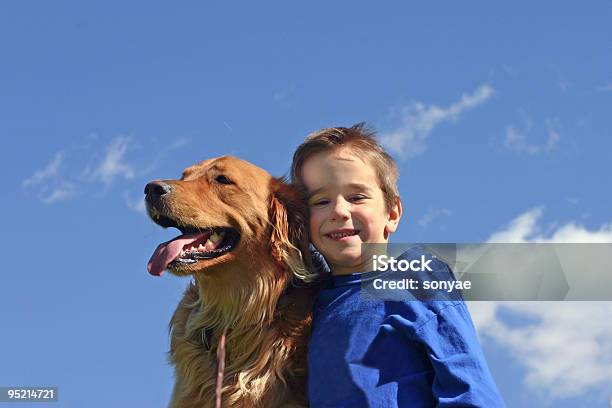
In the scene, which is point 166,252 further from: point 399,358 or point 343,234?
point 399,358

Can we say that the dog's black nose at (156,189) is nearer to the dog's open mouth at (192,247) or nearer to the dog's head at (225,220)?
the dog's head at (225,220)

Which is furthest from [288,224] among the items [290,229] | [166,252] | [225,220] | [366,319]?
[366,319]

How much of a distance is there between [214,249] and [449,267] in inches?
62.0

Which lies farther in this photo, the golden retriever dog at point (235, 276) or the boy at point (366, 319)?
the golden retriever dog at point (235, 276)

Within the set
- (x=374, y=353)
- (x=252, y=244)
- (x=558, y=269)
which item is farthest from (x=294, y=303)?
(x=558, y=269)

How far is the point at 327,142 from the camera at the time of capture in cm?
584

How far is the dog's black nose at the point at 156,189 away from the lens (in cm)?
564

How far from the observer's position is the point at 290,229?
584 cm

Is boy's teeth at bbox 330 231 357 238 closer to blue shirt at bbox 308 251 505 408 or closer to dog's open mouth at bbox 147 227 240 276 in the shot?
blue shirt at bbox 308 251 505 408

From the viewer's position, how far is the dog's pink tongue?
5.54 m

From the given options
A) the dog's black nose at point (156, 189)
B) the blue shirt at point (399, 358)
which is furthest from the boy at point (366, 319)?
the dog's black nose at point (156, 189)

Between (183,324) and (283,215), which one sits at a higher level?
(283,215)

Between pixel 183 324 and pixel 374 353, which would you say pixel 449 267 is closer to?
pixel 374 353

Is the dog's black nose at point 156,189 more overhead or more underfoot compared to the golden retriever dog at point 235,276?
more overhead
